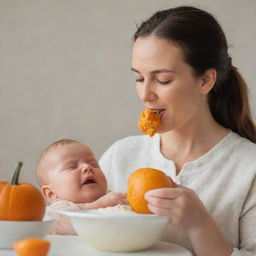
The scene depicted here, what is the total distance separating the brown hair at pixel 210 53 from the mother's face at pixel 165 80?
4 centimetres

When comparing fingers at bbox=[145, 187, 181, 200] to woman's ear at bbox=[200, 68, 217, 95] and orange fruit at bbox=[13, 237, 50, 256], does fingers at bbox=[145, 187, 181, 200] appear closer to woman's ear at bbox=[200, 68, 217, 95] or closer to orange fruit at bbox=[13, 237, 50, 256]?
orange fruit at bbox=[13, 237, 50, 256]

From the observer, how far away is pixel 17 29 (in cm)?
289

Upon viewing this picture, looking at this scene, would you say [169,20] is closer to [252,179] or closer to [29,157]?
[252,179]

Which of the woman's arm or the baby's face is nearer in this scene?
the woman's arm

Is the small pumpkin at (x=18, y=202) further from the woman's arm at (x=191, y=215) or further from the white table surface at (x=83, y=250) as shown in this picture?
the woman's arm at (x=191, y=215)

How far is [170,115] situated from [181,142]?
22 cm

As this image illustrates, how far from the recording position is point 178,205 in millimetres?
1272

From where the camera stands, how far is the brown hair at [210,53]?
1.71 metres

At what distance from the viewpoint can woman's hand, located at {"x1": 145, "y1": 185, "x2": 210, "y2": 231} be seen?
3.97ft

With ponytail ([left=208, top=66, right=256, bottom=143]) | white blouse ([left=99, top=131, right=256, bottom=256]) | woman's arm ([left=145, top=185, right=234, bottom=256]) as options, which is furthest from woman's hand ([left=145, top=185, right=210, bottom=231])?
ponytail ([left=208, top=66, right=256, bottom=143])

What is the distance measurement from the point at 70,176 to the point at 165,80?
0.45 meters

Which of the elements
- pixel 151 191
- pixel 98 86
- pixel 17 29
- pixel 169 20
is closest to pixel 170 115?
pixel 169 20

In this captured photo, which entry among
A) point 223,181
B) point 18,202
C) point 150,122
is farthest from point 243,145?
point 18,202

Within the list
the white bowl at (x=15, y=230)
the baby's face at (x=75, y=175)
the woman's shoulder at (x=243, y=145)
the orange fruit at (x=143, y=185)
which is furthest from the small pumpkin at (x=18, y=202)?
the woman's shoulder at (x=243, y=145)
